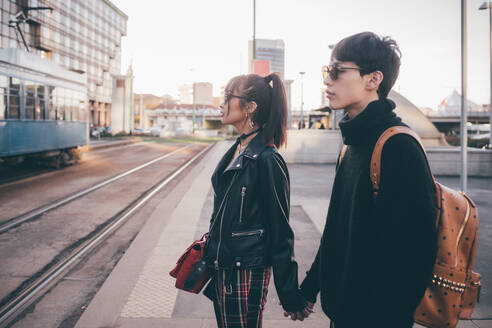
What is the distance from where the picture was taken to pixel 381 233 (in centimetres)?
143

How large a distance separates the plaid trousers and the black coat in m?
0.37

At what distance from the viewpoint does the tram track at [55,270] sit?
368 centimetres

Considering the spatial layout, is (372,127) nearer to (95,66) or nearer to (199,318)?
(199,318)

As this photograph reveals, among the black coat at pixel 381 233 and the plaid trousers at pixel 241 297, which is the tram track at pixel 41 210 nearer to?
the plaid trousers at pixel 241 297

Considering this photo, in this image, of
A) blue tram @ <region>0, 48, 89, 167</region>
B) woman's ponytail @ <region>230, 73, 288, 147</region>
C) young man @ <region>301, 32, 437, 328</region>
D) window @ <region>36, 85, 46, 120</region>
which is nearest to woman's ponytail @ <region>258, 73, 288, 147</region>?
woman's ponytail @ <region>230, 73, 288, 147</region>

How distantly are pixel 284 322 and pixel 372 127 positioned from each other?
2267 millimetres

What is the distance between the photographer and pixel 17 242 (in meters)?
5.69

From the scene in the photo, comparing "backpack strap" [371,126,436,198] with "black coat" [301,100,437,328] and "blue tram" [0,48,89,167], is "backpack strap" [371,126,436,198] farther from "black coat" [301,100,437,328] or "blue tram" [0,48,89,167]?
"blue tram" [0,48,89,167]

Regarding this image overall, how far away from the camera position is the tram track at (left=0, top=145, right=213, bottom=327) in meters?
3.68

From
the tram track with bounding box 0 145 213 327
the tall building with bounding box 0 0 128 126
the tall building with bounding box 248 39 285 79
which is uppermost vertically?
the tall building with bounding box 248 39 285 79

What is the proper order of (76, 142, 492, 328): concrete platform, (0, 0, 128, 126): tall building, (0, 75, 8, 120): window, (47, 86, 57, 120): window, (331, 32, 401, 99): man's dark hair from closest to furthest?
(331, 32, 401, 99): man's dark hair < (76, 142, 492, 328): concrete platform < (0, 75, 8, 120): window < (47, 86, 57, 120): window < (0, 0, 128, 126): tall building

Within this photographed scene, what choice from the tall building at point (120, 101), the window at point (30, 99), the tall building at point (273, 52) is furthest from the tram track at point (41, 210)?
the tall building at point (273, 52)

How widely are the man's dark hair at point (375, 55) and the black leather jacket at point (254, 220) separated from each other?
63 cm

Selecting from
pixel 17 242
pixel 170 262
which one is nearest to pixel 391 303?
pixel 170 262
